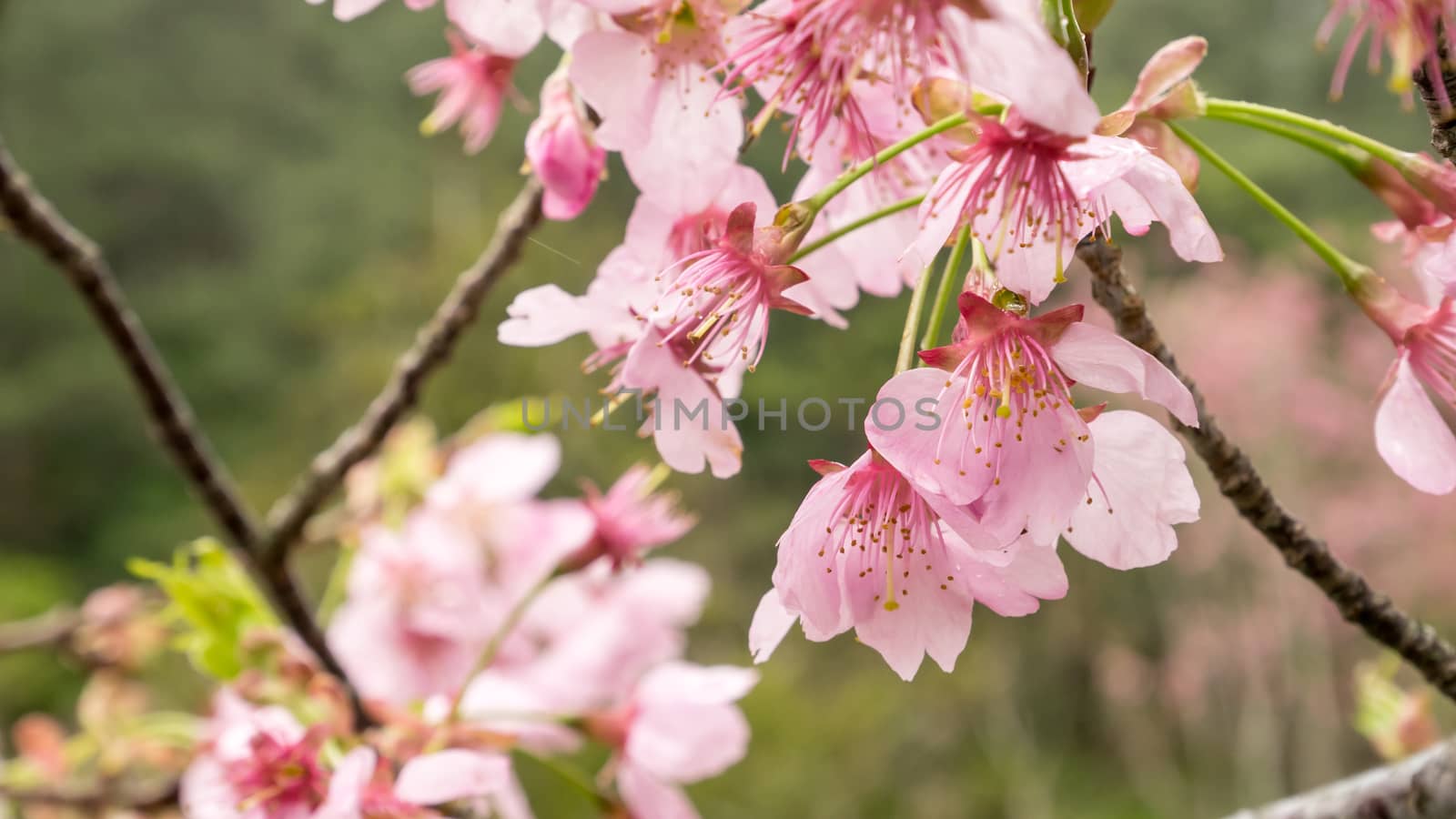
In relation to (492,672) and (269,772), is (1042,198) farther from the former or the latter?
(492,672)

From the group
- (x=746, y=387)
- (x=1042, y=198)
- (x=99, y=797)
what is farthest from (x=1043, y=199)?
(x=746, y=387)

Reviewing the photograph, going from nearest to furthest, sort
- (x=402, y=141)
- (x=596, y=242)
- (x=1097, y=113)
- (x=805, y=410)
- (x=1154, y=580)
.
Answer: (x=1097, y=113), (x=805, y=410), (x=596, y=242), (x=1154, y=580), (x=402, y=141)

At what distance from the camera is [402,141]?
231 centimetres

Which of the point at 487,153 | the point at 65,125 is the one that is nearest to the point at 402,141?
the point at 487,153

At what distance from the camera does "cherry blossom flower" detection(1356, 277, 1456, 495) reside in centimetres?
20

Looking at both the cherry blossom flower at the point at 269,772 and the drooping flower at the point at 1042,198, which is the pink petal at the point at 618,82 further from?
the cherry blossom flower at the point at 269,772

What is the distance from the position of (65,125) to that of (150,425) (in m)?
2.43

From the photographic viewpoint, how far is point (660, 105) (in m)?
0.23

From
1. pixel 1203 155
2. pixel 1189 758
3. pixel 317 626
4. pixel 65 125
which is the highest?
pixel 1203 155

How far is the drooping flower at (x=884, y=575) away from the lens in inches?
7.6

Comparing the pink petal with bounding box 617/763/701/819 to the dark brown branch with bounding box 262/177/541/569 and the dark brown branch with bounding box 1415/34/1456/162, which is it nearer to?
the dark brown branch with bounding box 262/177/541/569

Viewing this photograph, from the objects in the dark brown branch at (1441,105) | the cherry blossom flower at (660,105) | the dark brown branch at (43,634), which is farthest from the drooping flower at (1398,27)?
the dark brown branch at (43,634)

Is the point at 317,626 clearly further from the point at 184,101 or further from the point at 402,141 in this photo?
the point at 184,101

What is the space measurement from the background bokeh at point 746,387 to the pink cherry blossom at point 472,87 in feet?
1.52
